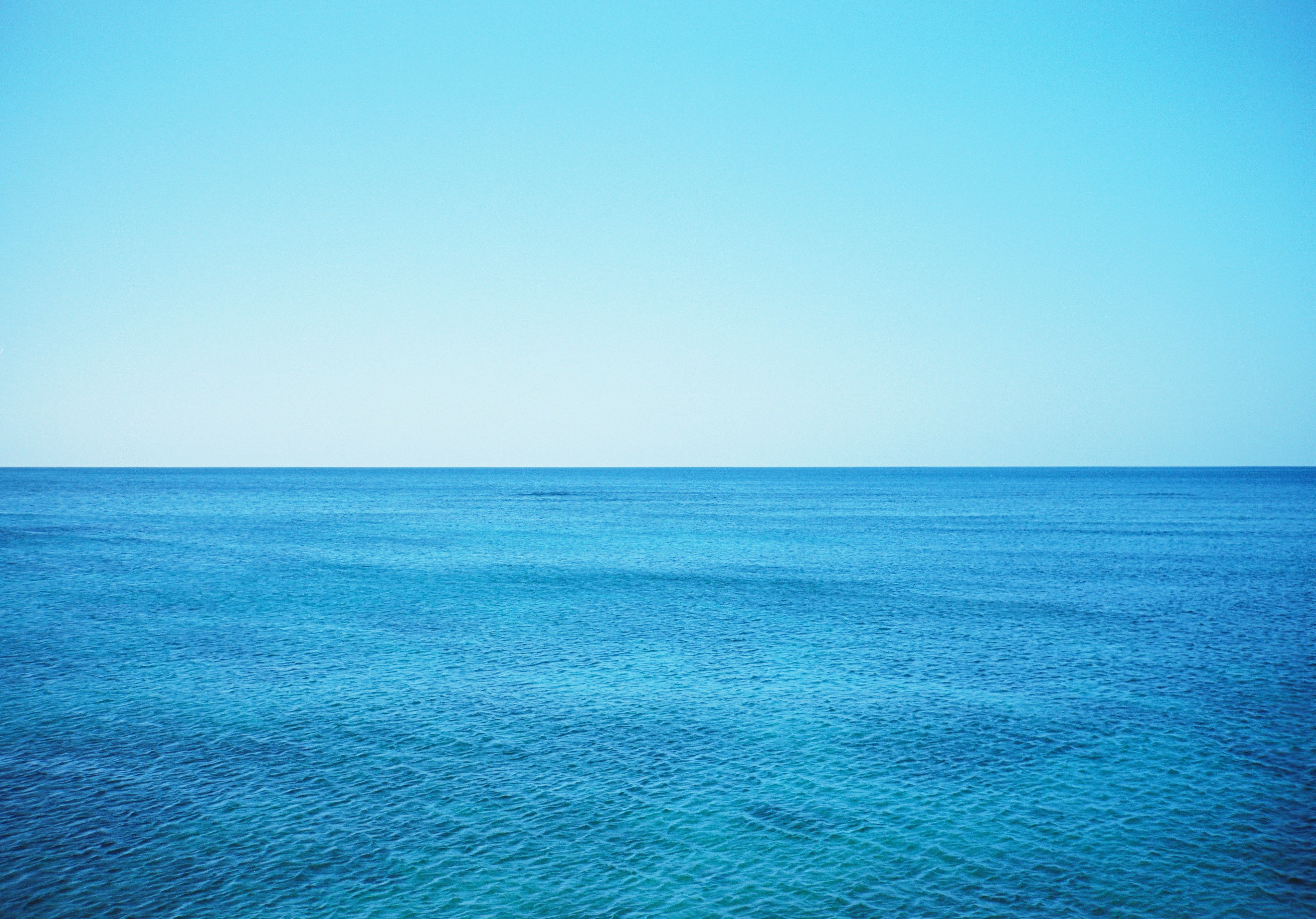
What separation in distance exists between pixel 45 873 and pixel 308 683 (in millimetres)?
17021

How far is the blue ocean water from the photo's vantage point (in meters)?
21.4

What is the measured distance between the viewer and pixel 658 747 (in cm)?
3048

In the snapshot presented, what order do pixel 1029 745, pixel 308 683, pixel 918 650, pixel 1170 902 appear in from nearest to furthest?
1. pixel 1170 902
2. pixel 1029 745
3. pixel 308 683
4. pixel 918 650

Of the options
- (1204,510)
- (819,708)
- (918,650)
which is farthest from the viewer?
(1204,510)

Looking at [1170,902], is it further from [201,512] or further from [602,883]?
[201,512]

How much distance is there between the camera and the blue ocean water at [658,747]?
844 inches

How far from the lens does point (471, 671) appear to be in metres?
40.6

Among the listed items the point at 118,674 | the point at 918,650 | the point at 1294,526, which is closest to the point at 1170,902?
the point at 918,650

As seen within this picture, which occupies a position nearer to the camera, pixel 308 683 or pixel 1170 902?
pixel 1170 902

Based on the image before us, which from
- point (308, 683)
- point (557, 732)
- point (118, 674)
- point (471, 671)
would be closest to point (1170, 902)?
point (557, 732)

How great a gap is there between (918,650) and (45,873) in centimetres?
3539

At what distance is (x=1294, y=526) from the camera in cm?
11438

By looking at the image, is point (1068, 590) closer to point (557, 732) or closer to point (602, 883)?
point (557, 732)

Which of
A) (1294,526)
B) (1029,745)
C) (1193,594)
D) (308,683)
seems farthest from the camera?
(1294,526)
